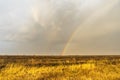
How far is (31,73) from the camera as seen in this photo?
2372 cm

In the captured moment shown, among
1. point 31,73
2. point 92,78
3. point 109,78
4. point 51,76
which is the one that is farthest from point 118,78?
point 31,73

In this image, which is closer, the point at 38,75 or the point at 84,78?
the point at 84,78

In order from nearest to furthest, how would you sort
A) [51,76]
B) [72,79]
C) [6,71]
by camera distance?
[72,79], [51,76], [6,71]

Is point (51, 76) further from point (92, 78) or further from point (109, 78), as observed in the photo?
point (109, 78)

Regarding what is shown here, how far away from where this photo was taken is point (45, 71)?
25.1m

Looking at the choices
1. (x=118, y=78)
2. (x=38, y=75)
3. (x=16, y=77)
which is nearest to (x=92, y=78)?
(x=118, y=78)

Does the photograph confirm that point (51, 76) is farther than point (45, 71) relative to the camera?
No

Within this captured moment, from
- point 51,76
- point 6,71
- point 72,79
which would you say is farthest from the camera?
point 6,71

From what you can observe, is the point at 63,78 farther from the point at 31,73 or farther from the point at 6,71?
the point at 6,71

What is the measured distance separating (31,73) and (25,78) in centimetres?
230

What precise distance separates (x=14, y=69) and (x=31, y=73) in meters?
2.90

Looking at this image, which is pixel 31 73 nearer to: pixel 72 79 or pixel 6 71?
pixel 6 71

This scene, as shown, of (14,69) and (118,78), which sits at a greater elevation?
(14,69)

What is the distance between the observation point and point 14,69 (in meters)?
25.8
